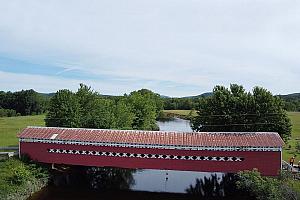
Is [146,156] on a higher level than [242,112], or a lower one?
lower

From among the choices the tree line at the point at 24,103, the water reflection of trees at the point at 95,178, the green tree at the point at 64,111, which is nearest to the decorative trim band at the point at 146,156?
the water reflection of trees at the point at 95,178

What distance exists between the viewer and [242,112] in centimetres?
3834

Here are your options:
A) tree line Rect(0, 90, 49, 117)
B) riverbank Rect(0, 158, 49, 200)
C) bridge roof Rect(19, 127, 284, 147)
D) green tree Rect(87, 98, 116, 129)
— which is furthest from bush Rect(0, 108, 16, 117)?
riverbank Rect(0, 158, 49, 200)

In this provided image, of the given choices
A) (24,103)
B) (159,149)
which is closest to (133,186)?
(159,149)

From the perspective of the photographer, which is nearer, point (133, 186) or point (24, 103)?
point (133, 186)

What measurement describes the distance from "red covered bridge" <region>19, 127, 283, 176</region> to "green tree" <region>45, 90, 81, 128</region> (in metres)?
10.8

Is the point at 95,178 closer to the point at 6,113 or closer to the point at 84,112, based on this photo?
the point at 84,112

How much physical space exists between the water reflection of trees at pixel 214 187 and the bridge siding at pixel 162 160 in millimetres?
2299

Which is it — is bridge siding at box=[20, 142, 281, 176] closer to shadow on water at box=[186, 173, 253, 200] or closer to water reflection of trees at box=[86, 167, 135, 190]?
shadow on water at box=[186, 173, 253, 200]

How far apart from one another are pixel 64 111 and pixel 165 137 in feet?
57.3

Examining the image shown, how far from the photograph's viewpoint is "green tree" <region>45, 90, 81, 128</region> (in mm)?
41562

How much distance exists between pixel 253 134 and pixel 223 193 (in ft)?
15.7

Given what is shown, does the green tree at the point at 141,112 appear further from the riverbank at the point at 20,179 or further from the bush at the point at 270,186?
the bush at the point at 270,186

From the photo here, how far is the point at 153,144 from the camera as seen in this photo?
27328 mm
